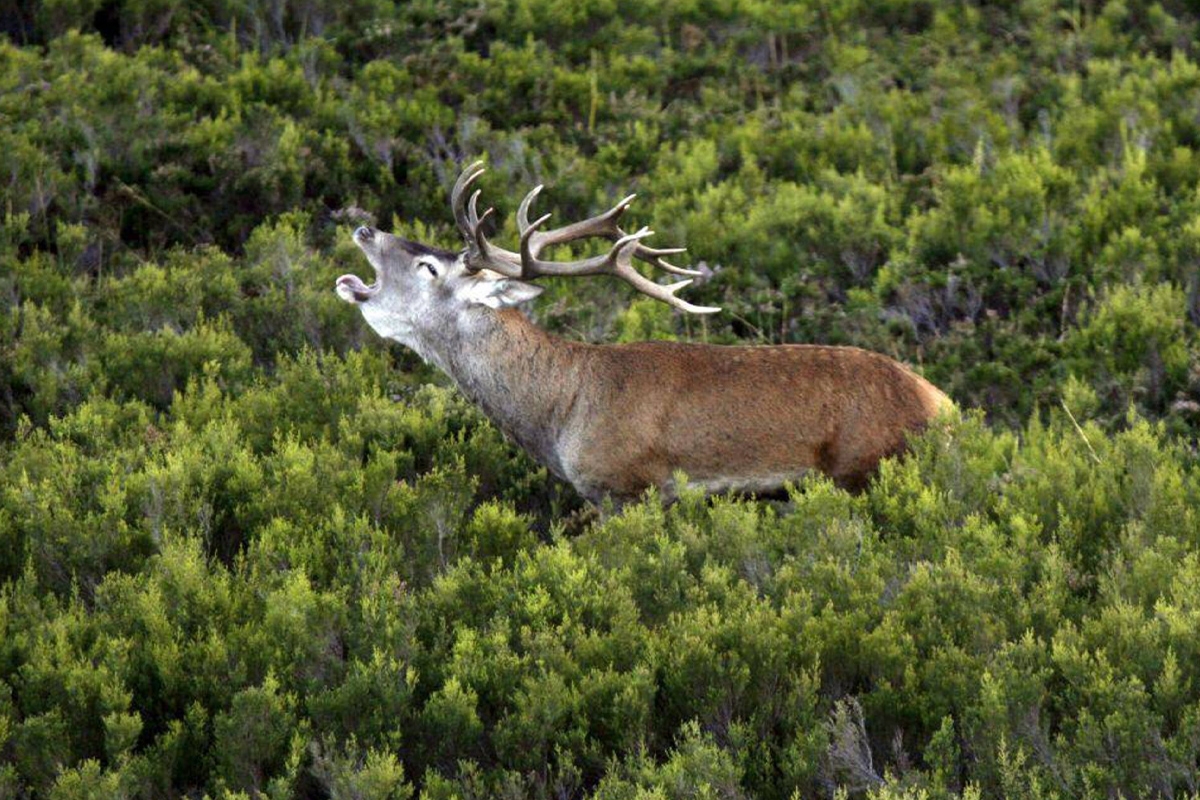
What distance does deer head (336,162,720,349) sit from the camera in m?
7.77

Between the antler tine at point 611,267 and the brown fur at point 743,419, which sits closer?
the brown fur at point 743,419

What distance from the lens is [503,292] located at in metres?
7.81

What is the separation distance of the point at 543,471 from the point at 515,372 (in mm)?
578

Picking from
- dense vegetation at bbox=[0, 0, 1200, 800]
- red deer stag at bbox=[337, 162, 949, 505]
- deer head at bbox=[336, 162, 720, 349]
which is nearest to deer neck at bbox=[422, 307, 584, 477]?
red deer stag at bbox=[337, 162, 949, 505]

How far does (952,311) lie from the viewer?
398 inches

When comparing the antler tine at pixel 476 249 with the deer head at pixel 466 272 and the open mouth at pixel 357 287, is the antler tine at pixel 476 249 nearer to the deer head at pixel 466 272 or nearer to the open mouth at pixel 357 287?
the deer head at pixel 466 272

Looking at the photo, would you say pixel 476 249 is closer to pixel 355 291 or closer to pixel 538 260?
pixel 538 260

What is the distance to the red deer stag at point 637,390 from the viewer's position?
23.6 ft

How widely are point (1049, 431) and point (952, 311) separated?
80.4 inches

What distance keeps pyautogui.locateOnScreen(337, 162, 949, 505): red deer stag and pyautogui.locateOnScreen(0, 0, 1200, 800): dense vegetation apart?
0.87 feet

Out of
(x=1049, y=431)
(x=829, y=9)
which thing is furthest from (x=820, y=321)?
(x=829, y=9)

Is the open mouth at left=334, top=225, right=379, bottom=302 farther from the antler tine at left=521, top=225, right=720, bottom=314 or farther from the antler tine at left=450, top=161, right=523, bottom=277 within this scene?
the antler tine at left=521, top=225, right=720, bottom=314

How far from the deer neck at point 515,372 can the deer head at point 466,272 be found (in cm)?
11

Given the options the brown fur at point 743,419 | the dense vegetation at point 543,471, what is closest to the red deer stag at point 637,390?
the brown fur at point 743,419
